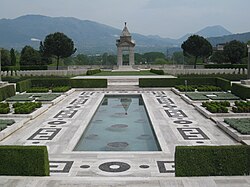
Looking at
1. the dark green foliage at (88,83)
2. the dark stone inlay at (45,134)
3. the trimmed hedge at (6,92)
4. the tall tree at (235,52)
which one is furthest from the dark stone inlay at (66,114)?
the tall tree at (235,52)

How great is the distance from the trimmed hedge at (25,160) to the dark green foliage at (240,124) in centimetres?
663

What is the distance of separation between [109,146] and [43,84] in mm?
17640

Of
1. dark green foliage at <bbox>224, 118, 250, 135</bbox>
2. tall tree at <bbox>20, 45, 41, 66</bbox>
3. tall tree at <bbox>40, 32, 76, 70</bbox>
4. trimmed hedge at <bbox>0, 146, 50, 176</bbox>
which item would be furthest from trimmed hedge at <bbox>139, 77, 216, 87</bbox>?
tall tree at <bbox>20, 45, 41, 66</bbox>

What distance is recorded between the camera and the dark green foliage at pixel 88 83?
A: 2742 centimetres

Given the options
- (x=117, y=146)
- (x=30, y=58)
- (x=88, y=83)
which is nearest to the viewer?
(x=117, y=146)

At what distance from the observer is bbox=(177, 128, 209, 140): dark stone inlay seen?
1174 cm

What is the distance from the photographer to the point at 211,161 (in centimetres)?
768

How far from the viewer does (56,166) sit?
8.96 m

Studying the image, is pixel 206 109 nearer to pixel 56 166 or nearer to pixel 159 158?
pixel 159 158

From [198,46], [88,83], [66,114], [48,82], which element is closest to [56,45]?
[198,46]

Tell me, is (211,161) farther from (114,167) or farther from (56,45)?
(56,45)

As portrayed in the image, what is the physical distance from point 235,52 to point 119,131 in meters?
40.5

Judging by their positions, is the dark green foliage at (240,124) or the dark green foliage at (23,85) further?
the dark green foliage at (23,85)

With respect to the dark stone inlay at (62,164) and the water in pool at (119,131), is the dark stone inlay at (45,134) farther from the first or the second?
the dark stone inlay at (62,164)
